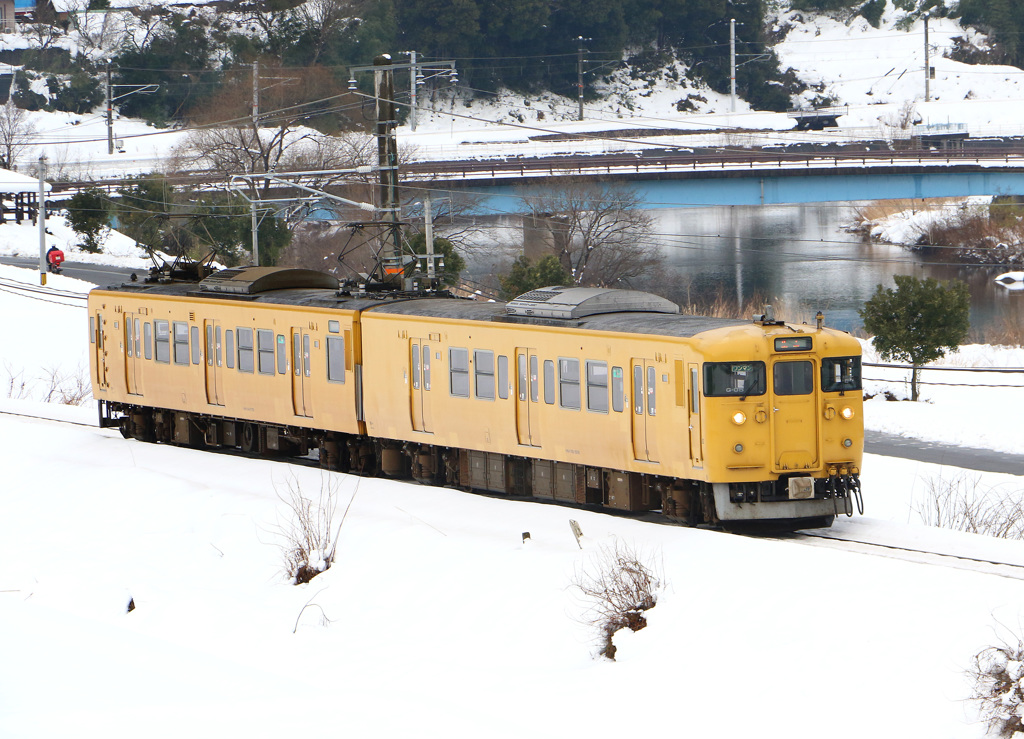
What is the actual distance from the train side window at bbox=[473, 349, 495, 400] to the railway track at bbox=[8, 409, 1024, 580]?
2919mm

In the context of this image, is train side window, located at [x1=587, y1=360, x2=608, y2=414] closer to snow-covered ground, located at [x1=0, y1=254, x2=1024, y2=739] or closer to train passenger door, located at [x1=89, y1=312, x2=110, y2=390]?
snow-covered ground, located at [x1=0, y1=254, x2=1024, y2=739]

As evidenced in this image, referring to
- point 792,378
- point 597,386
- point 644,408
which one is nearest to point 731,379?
point 792,378

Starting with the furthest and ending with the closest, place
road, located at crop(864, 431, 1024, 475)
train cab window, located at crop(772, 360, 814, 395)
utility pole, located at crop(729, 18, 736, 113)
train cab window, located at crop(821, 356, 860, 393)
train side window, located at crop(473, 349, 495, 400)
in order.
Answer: utility pole, located at crop(729, 18, 736, 113) < road, located at crop(864, 431, 1024, 475) < train side window, located at crop(473, 349, 495, 400) < train cab window, located at crop(821, 356, 860, 393) < train cab window, located at crop(772, 360, 814, 395)

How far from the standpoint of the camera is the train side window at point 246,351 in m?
23.7

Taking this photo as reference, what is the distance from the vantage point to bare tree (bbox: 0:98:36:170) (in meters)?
83.8

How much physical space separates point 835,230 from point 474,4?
1415 inches

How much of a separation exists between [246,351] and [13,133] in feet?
228

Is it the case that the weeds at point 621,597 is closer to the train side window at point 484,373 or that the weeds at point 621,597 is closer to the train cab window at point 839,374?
the train cab window at point 839,374

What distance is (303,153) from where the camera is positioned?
231 feet

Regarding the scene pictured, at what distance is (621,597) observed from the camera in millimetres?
13734

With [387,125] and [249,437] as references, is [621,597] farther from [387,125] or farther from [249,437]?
[387,125]

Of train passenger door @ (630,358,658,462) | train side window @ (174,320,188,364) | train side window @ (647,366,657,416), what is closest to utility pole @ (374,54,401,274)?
train side window @ (174,320,188,364)

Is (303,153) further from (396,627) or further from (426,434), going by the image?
(396,627)

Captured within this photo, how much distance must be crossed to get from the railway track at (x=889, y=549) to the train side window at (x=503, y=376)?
263 centimetres
